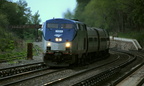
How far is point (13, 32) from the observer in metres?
44.6

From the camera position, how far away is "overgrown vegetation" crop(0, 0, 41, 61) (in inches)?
1225

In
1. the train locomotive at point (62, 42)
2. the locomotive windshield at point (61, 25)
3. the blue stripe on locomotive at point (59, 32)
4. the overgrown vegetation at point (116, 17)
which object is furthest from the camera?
the overgrown vegetation at point (116, 17)

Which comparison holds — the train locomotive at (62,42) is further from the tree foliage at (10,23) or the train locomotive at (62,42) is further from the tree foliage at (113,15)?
the tree foliage at (113,15)

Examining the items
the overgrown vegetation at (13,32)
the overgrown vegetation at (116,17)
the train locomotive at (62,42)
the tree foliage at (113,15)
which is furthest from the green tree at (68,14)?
the train locomotive at (62,42)

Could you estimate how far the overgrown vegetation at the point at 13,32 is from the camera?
31.1 m

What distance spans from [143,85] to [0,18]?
97.4ft

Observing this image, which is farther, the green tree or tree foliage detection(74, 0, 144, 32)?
the green tree

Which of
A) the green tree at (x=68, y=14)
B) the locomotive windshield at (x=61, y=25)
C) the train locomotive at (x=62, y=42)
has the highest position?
the green tree at (x=68, y=14)

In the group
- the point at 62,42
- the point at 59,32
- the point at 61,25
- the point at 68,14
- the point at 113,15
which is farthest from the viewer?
the point at 68,14

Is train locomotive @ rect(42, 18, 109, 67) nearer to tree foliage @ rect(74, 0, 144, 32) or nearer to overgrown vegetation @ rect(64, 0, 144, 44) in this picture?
overgrown vegetation @ rect(64, 0, 144, 44)

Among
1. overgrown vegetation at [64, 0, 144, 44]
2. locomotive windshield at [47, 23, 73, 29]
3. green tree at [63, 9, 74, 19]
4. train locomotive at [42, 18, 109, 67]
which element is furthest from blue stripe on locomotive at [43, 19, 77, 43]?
green tree at [63, 9, 74, 19]

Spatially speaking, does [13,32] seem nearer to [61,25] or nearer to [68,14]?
[61,25]

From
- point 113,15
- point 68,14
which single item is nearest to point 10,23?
point 113,15

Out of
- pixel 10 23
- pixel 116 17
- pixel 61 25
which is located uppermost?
pixel 116 17
